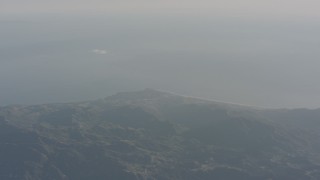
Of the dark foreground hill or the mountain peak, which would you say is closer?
the dark foreground hill

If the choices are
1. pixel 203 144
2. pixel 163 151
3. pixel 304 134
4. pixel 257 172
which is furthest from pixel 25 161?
pixel 304 134

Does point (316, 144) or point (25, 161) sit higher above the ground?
point (316, 144)

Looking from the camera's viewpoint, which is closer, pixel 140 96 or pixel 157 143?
pixel 157 143

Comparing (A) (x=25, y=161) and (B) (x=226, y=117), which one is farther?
(B) (x=226, y=117)

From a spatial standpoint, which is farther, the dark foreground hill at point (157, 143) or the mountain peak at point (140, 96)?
the mountain peak at point (140, 96)

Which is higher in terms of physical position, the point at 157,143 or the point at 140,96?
the point at 157,143

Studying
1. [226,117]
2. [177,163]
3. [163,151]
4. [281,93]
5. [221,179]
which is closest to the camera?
[221,179]

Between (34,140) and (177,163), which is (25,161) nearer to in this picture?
(34,140)

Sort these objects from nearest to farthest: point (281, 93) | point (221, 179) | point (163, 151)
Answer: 1. point (221, 179)
2. point (163, 151)
3. point (281, 93)
